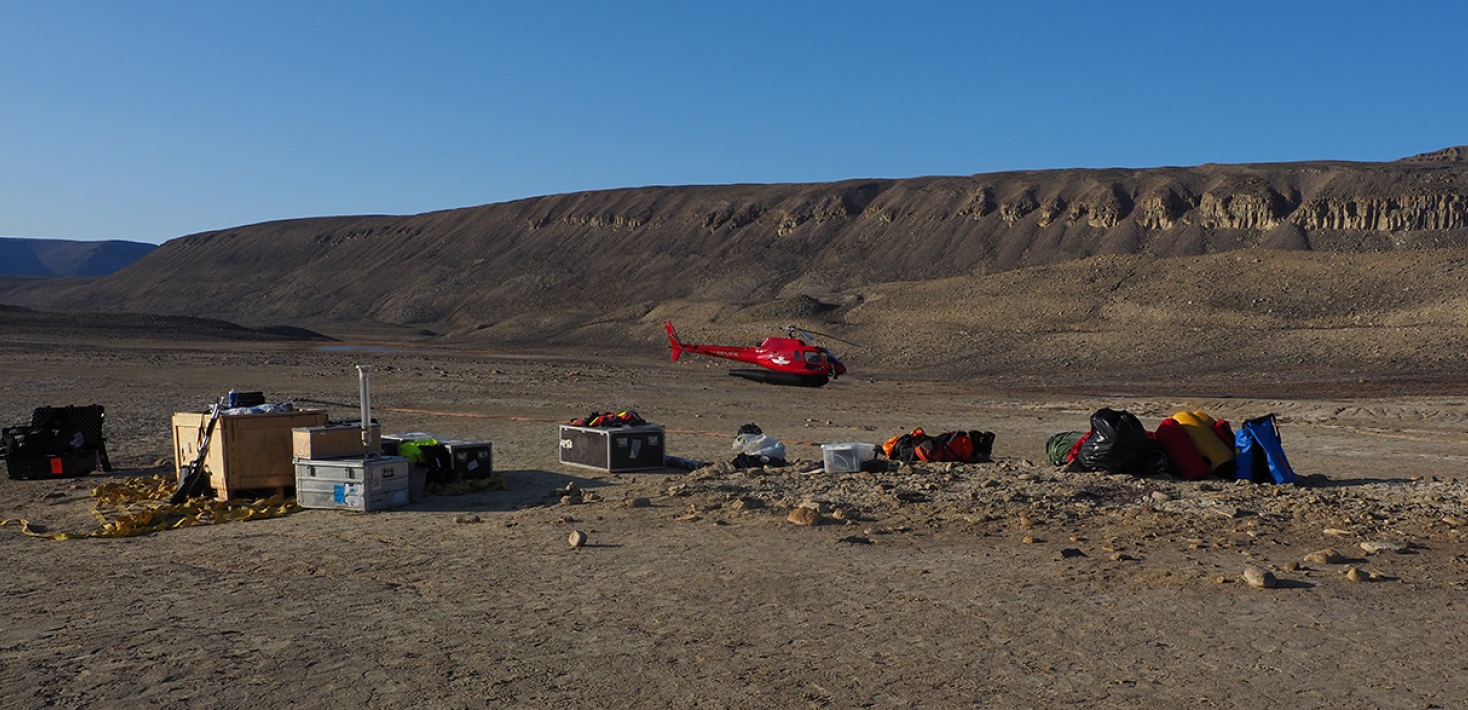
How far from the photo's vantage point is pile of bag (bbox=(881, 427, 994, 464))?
523 inches

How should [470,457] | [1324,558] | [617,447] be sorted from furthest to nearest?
[617,447], [470,457], [1324,558]

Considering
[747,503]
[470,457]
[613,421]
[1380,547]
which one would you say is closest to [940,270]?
[613,421]

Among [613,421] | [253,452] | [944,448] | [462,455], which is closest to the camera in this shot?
[253,452]

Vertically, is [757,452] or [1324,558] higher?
[757,452]

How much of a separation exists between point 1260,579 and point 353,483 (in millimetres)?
7302

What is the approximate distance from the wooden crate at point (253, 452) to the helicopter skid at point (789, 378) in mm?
19499

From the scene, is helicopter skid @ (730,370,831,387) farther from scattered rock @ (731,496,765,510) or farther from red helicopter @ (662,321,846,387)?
scattered rock @ (731,496,765,510)

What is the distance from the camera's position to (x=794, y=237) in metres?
104

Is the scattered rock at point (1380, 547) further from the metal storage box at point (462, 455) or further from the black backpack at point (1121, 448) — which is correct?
the metal storage box at point (462, 455)

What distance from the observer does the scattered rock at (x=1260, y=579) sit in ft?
23.9

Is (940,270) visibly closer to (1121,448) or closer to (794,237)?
(794,237)

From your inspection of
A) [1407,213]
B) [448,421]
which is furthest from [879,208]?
[448,421]

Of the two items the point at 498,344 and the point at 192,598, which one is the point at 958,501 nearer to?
the point at 192,598

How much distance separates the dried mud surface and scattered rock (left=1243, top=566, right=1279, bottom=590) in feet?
0.22
